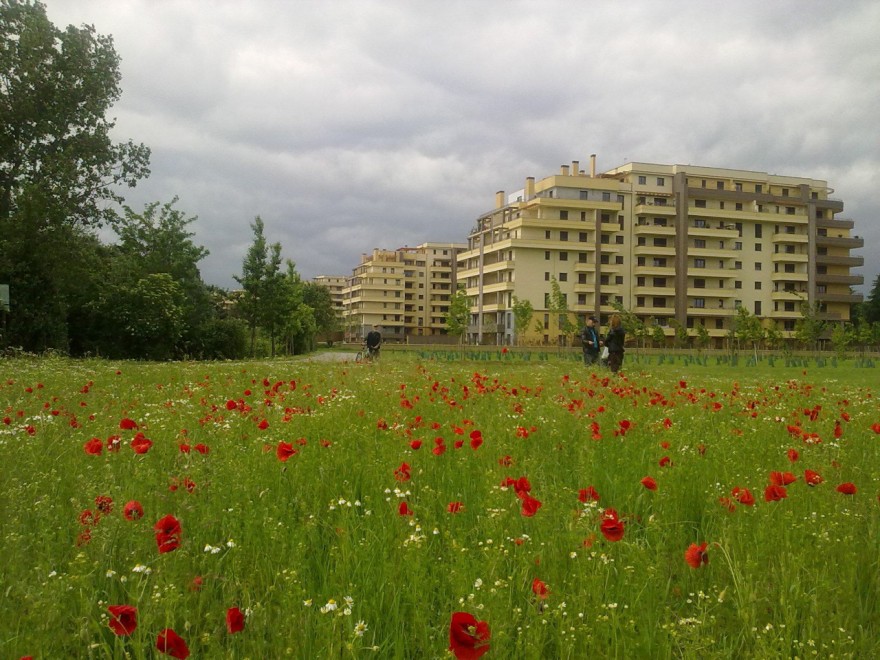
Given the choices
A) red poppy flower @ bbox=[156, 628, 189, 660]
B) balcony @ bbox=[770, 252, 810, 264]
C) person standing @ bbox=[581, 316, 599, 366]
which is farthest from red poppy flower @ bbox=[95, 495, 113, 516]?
balcony @ bbox=[770, 252, 810, 264]

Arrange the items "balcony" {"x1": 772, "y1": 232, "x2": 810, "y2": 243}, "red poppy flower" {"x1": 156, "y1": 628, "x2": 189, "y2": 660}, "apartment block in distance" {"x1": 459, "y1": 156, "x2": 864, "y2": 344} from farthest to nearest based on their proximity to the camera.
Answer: "balcony" {"x1": 772, "y1": 232, "x2": 810, "y2": 243}, "apartment block in distance" {"x1": 459, "y1": 156, "x2": 864, "y2": 344}, "red poppy flower" {"x1": 156, "y1": 628, "x2": 189, "y2": 660}

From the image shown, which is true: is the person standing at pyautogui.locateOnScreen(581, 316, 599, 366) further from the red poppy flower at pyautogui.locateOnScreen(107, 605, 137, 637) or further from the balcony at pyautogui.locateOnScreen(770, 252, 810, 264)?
the balcony at pyautogui.locateOnScreen(770, 252, 810, 264)

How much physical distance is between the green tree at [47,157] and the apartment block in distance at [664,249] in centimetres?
5490

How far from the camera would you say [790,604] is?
2.75 m

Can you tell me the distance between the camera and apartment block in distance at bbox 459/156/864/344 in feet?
277

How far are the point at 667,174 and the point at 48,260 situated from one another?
7579 cm

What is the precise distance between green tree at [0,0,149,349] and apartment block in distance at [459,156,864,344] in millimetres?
54901

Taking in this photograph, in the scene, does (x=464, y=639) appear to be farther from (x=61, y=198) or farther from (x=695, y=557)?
(x=61, y=198)

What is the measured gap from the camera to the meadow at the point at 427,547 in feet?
8.31

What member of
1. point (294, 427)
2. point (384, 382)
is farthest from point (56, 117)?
point (294, 427)

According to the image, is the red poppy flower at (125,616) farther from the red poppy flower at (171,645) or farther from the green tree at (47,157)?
the green tree at (47,157)

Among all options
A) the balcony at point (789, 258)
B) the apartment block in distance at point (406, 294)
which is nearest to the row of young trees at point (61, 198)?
the balcony at point (789, 258)

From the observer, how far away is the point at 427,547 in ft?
11.3

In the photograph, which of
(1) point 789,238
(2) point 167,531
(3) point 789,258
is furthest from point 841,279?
(2) point 167,531
